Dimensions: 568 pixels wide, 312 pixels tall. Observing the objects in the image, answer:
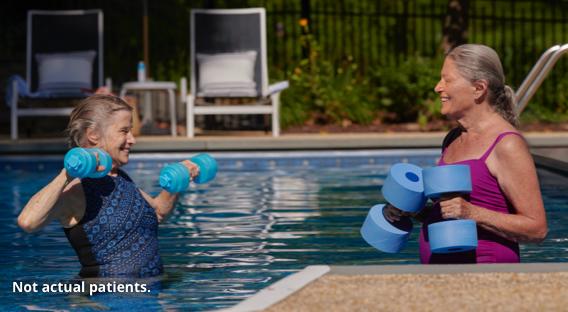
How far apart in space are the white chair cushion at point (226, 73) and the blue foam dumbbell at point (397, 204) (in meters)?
11.1

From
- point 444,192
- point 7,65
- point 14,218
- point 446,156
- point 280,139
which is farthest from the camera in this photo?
point 7,65

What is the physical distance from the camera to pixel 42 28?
17.3 m

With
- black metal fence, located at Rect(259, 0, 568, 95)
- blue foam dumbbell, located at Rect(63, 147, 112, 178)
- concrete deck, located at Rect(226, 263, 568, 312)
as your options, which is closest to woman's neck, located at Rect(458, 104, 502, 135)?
concrete deck, located at Rect(226, 263, 568, 312)

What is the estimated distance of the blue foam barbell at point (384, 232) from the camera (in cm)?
519

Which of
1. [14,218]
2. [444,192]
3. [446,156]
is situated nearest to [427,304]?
[444,192]

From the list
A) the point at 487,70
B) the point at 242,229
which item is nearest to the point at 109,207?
the point at 487,70

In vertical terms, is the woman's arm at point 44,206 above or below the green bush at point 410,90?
above

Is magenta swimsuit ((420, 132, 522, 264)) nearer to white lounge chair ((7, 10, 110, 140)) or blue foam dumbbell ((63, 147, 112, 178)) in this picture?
blue foam dumbbell ((63, 147, 112, 178))

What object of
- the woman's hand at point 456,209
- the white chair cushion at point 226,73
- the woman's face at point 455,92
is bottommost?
the white chair cushion at point 226,73

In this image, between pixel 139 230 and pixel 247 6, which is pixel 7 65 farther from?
pixel 139 230

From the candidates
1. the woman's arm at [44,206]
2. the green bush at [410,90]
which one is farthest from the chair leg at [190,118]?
the woman's arm at [44,206]

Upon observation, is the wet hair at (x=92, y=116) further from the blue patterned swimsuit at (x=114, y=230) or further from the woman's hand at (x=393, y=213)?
the woman's hand at (x=393, y=213)

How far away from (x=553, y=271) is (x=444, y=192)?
0.62 metres

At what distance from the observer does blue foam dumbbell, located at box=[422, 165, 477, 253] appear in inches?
189
